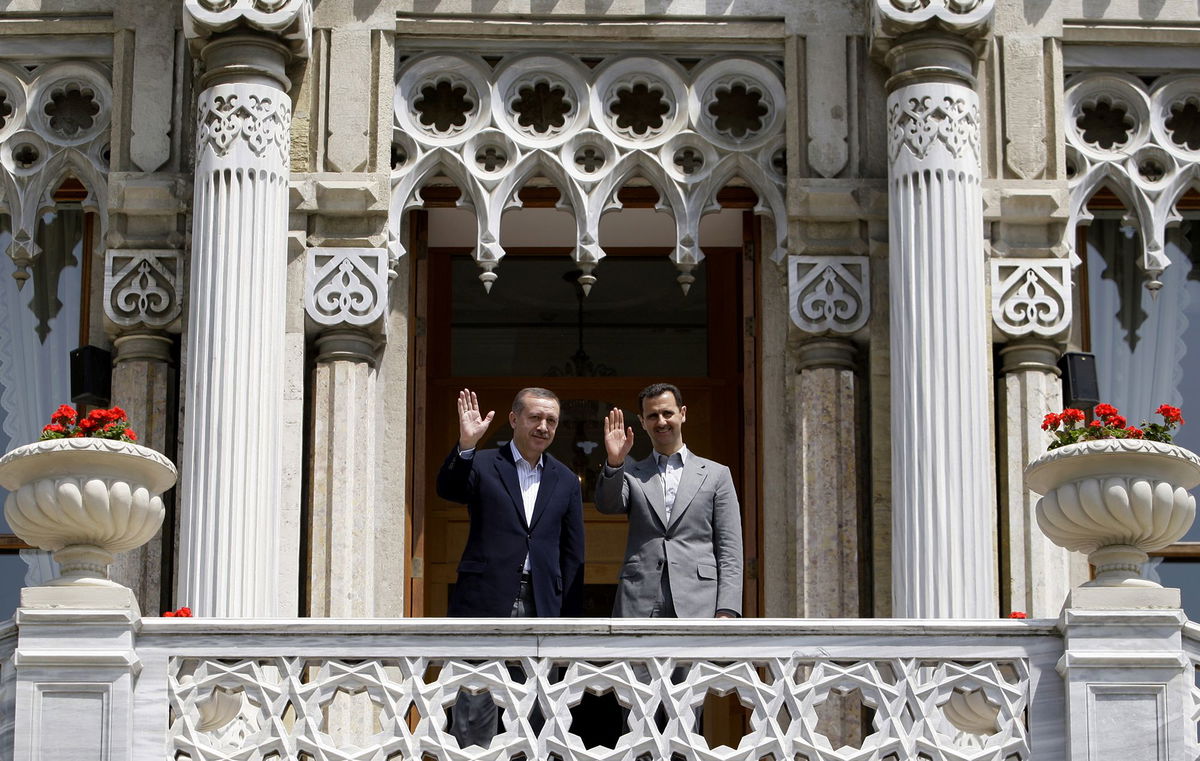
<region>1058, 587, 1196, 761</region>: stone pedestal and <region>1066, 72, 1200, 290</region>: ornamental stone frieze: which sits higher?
<region>1066, 72, 1200, 290</region>: ornamental stone frieze

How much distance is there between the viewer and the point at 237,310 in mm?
12977

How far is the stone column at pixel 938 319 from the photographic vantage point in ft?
41.6

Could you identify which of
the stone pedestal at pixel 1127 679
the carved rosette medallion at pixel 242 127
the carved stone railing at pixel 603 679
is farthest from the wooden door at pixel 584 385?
the stone pedestal at pixel 1127 679

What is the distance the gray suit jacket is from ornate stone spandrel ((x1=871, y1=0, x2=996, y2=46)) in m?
2.90

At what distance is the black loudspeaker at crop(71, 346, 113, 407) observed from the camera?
13477mm

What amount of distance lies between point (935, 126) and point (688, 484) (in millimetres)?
2675

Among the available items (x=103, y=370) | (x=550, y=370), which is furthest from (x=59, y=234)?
(x=550, y=370)

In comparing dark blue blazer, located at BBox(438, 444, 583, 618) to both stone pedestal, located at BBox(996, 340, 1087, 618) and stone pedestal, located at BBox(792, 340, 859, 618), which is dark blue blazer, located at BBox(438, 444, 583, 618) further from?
stone pedestal, located at BBox(996, 340, 1087, 618)

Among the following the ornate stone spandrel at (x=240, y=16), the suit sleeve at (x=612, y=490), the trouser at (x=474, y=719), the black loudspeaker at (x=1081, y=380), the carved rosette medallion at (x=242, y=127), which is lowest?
the trouser at (x=474, y=719)

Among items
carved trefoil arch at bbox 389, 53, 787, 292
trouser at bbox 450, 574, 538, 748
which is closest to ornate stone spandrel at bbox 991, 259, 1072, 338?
carved trefoil arch at bbox 389, 53, 787, 292

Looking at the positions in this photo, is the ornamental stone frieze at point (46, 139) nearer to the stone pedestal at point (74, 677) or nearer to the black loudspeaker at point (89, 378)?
the black loudspeaker at point (89, 378)

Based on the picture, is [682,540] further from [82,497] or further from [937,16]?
[937,16]

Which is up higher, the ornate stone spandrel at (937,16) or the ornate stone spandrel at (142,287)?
the ornate stone spandrel at (937,16)

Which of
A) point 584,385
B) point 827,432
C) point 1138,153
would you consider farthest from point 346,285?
point 1138,153
